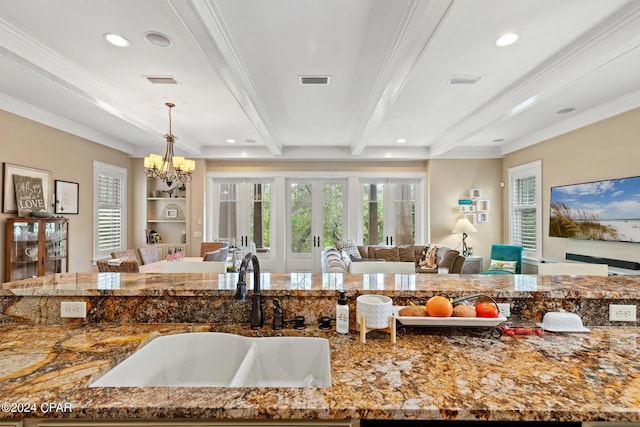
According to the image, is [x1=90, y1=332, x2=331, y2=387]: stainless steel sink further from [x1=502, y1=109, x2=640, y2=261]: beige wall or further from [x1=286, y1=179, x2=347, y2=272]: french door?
[x1=286, y1=179, x2=347, y2=272]: french door

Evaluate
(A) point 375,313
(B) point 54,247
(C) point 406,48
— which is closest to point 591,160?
(C) point 406,48

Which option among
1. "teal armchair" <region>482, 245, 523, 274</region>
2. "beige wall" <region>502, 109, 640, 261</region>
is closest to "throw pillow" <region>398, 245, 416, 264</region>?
"teal armchair" <region>482, 245, 523, 274</region>

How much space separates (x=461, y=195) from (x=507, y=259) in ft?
5.29

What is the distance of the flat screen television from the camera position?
11.2ft

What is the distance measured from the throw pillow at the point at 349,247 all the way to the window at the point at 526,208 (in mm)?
2880

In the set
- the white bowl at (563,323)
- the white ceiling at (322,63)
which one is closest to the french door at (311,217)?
the white ceiling at (322,63)

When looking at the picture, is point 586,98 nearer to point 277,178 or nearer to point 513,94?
point 513,94

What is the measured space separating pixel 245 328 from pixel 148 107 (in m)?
3.66

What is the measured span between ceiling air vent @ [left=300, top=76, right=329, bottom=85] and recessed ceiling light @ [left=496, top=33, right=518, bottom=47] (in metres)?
1.49

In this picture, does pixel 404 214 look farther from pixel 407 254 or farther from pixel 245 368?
pixel 245 368

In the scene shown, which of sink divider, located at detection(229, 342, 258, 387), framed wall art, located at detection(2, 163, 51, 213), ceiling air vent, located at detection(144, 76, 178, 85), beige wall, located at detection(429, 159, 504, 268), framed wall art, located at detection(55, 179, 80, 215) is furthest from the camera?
beige wall, located at detection(429, 159, 504, 268)

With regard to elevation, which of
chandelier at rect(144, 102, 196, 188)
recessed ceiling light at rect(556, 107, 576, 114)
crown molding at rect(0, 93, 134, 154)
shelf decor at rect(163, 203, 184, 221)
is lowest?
shelf decor at rect(163, 203, 184, 221)

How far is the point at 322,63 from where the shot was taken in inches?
113

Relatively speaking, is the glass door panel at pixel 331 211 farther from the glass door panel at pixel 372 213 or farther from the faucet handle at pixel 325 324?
the faucet handle at pixel 325 324
